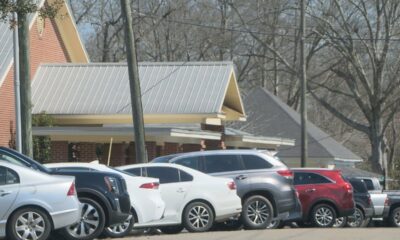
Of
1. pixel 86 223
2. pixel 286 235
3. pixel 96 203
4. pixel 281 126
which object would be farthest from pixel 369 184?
pixel 86 223

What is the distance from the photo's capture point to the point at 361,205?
28281mm

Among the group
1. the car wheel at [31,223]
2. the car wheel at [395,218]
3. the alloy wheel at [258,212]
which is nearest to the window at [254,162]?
the alloy wheel at [258,212]

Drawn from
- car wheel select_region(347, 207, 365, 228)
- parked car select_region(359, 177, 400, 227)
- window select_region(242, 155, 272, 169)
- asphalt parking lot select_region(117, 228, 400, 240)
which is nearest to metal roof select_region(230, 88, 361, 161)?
parked car select_region(359, 177, 400, 227)

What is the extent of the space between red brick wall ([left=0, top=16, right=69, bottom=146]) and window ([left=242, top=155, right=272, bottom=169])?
1158 centimetres

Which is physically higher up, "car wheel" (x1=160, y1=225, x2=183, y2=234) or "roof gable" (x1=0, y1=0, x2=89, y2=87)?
"roof gable" (x1=0, y1=0, x2=89, y2=87)

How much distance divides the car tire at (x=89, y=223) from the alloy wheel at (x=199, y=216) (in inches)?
135

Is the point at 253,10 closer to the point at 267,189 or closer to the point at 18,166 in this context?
the point at 267,189

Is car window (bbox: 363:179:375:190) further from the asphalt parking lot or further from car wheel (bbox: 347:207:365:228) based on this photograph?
the asphalt parking lot

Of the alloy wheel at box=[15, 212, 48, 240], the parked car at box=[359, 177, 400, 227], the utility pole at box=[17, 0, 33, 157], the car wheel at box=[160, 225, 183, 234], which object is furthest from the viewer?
the parked car at box=[359, 177, 400, 227]

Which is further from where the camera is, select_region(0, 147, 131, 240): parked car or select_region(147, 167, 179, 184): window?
select_region(147, 167, 179, 184): window

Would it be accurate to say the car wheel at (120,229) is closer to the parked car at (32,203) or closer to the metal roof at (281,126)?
the parked car at (32,203)

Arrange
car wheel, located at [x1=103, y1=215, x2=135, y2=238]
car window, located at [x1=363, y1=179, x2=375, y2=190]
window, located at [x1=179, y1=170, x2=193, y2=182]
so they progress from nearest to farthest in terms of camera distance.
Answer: car wheel, located at [x1=103, y1=215, x2=135, y2=238] < window, located at [x1=179, y1=170, x2=193, y2=182] < car window, located at [x1=363, y1=179, x2=375, y2=190]

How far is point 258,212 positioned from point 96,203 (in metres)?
5.31

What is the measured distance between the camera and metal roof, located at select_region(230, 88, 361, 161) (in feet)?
148
